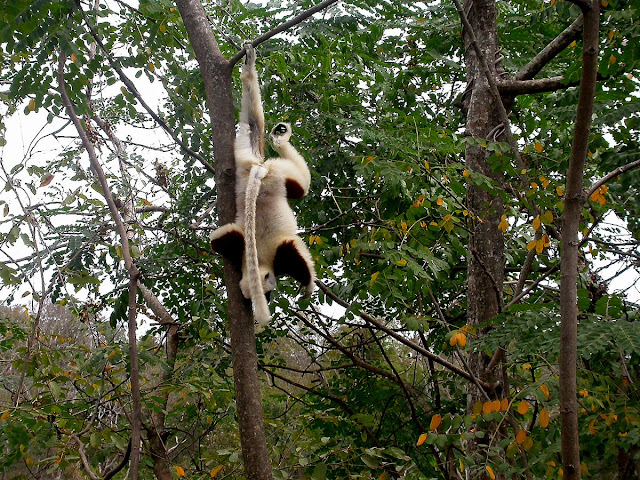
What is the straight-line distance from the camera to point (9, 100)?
3762mm

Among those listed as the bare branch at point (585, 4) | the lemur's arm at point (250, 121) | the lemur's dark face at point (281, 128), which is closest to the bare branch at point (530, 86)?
the lemur's dark face at point (281, 128)

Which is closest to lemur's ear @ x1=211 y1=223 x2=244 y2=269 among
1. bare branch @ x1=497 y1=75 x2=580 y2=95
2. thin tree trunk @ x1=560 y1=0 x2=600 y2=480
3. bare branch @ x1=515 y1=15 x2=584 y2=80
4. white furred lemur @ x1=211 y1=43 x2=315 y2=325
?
white furred lemur @ x1=211 y1=43 x2=315 y2=325

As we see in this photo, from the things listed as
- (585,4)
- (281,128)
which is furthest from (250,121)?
(585,4)

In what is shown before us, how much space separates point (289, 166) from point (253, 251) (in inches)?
43.6

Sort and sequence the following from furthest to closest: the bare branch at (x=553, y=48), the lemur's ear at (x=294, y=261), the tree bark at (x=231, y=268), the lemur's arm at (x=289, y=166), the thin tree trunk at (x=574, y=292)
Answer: the bare branch at (x=553, y=48) → the lemur's arm at (x=289, y=166) → the lemur's ear at (x=294, y=261) → the tree bark at (x=231, y=268) → the thin tree trunk at (x=574, y=292)

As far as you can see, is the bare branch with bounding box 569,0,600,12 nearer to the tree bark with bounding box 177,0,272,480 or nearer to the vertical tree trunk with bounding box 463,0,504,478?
the tree bark with bounding box 177,0,272,480

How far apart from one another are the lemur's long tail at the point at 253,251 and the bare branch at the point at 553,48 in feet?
7.44

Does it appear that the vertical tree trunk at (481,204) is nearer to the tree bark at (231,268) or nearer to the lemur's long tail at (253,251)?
the lemur's long tail at (253,251)

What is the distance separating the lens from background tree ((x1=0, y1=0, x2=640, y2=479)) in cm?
307

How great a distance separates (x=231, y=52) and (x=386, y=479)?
4047 mm

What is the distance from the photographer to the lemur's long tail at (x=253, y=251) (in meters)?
2.65

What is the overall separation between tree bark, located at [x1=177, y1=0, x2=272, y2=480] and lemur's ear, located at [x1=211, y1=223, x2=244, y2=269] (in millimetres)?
48

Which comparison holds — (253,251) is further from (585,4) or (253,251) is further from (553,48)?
(553,48)

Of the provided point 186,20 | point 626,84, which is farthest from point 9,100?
point 626,84
